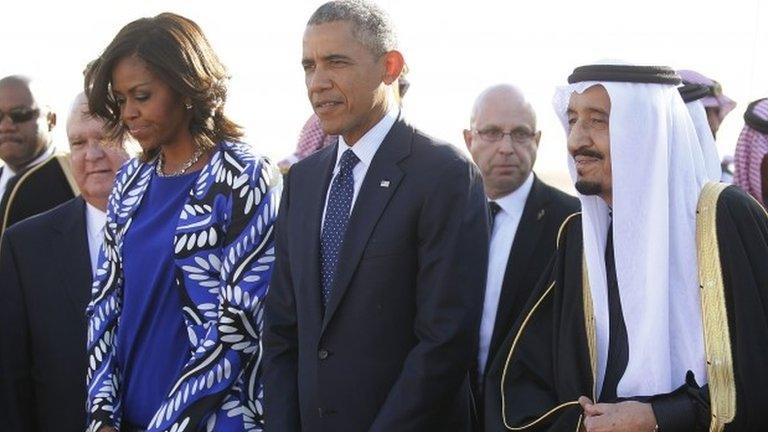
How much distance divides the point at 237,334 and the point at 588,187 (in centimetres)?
136

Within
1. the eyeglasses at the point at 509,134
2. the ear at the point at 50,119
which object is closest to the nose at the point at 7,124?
the ear at the point at 50,119

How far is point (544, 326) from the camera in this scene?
16.8ft

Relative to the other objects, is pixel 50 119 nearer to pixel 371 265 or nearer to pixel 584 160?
pixel 371 265

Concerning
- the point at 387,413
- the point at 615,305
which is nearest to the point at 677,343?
the point at 615,305

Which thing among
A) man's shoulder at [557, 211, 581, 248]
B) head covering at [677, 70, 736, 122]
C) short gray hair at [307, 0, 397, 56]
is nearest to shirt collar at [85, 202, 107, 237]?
short gray hair at [307, 0, 397, 56]

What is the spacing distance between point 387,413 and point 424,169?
2.76 ft

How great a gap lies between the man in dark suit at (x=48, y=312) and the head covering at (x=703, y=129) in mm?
2491

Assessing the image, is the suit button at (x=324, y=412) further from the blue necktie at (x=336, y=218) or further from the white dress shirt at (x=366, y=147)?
the white dress shirt at (x=366, y=147)

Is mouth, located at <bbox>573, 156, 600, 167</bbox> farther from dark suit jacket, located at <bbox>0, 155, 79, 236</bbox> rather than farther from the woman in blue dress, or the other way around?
dark suit jacket, located at <bbox>0, 155, 79, 236</bbox>

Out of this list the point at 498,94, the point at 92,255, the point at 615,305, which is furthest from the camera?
the point at 498,94

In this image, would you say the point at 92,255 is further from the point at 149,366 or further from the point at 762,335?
the point at 762,335

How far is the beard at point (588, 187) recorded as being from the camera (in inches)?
194

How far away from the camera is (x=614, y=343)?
493 centimetres

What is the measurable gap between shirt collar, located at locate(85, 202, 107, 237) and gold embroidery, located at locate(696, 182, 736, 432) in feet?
9.16
